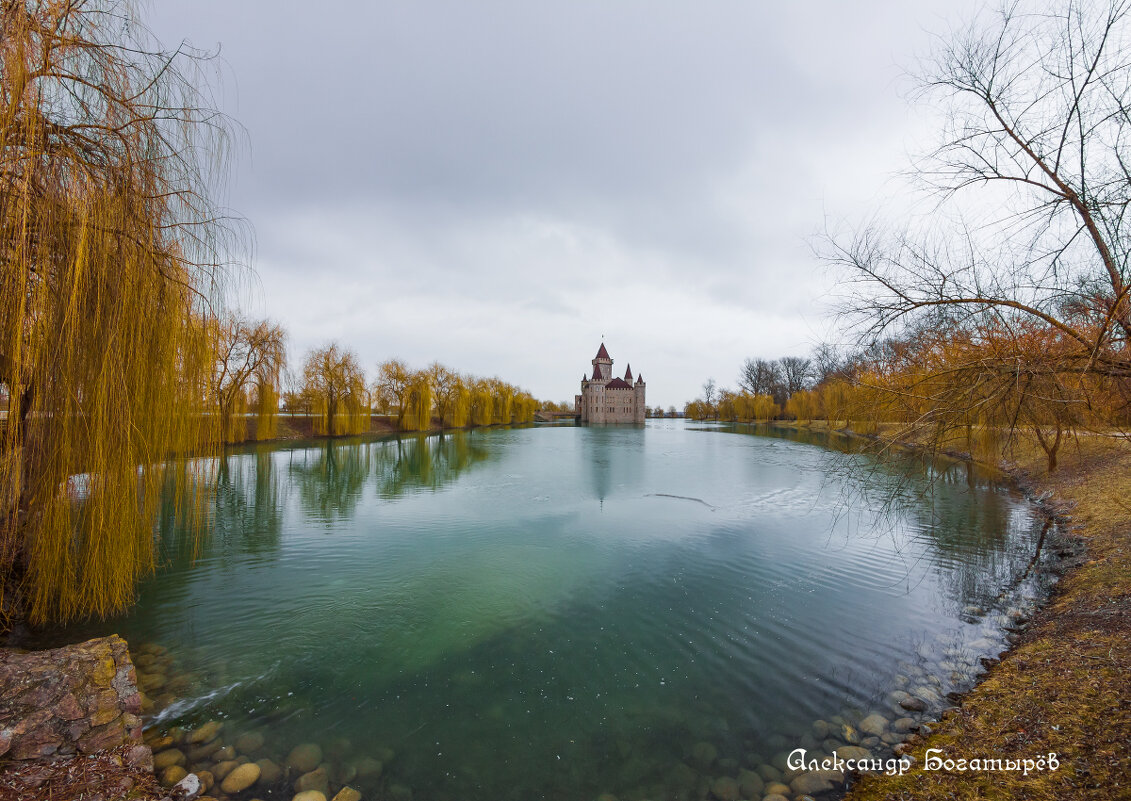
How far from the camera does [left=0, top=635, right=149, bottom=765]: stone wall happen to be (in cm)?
265

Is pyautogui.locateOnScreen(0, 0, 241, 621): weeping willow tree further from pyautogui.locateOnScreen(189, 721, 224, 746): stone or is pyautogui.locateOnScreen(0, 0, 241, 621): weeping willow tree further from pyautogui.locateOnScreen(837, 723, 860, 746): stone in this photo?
pyautogui.locateOnScreen(837, 723, 860, 746): stone

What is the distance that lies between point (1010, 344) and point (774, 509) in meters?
8.98

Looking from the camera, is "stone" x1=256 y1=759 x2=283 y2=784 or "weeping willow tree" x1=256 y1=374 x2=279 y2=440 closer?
"stone" x1=256 y1=759 x2=283 y2=784

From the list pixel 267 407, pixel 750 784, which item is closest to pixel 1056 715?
pixel 750 784

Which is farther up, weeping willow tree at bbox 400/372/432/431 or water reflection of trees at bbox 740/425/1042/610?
weeping willow tree at bbox 400/372/432/431

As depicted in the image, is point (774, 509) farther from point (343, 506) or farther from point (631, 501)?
point (343, 506)

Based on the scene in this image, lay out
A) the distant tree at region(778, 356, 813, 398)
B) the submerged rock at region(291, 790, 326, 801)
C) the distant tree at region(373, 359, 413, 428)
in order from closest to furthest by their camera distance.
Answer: the submerged rock at region(291, 790, 326, 801), the distant tree at region(373, 359, 413, 428), the distant tree at region(778, 356, 813, 398)

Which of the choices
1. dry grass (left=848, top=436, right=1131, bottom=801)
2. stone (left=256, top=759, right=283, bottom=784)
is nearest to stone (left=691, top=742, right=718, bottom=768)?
dry grass (left=848, top=436, right=1131, bottom=801)

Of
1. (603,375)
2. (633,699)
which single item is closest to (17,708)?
(633,699)

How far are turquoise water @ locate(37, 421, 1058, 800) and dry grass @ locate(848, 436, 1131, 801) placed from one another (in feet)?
1.84

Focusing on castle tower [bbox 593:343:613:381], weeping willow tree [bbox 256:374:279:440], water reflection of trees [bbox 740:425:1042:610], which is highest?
castle tower [bbox 593:343:613:381]

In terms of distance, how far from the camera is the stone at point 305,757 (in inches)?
128

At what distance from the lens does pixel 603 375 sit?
86812 millimetres

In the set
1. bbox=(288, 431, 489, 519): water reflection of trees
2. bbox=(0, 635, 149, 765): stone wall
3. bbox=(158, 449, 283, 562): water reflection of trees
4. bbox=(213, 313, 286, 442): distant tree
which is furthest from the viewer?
bbox=(213, 313, 286, 442): distant tree
